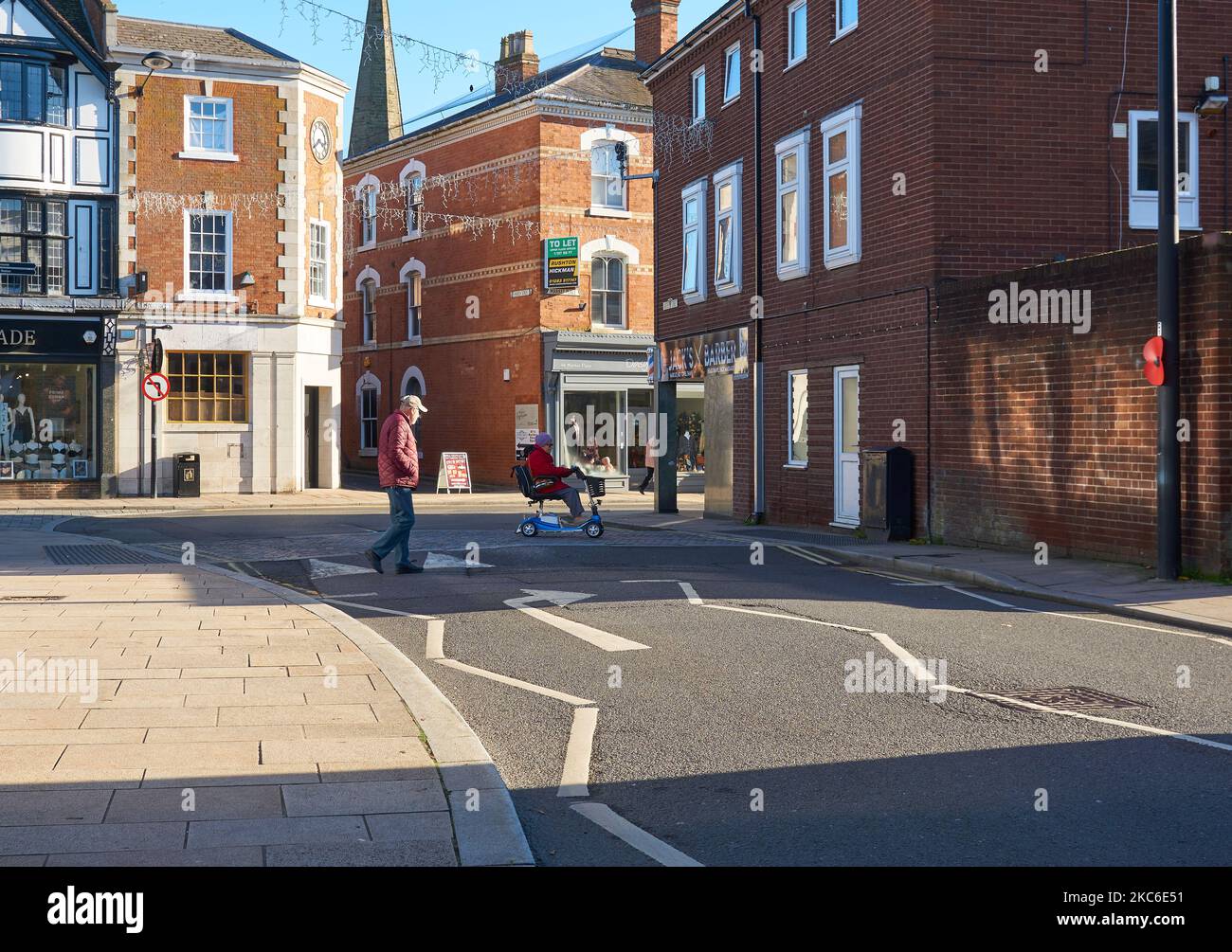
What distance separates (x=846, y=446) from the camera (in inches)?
825

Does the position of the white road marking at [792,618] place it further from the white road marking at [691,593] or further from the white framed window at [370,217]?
the white framed window at [370,217]

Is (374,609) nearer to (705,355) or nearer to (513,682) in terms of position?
(513,682)

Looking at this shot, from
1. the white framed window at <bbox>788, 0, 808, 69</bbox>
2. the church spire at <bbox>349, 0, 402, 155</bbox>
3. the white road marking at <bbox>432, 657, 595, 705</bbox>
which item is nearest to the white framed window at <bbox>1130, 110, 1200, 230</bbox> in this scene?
the white framed window at <bbox>788, 0, 808, 69</bbox>

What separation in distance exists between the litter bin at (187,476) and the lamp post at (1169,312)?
24.3m

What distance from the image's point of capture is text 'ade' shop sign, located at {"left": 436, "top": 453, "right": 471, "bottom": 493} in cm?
3556

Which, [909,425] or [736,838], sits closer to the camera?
[736,838]

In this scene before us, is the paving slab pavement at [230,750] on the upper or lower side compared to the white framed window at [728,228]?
lower

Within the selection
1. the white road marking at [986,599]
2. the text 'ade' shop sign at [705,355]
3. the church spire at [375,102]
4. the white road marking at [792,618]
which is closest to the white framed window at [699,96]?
the text 'ade' shop sign at [705,355]

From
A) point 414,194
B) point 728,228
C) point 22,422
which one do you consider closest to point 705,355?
point 728,228

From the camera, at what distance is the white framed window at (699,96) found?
2641 centimetres
